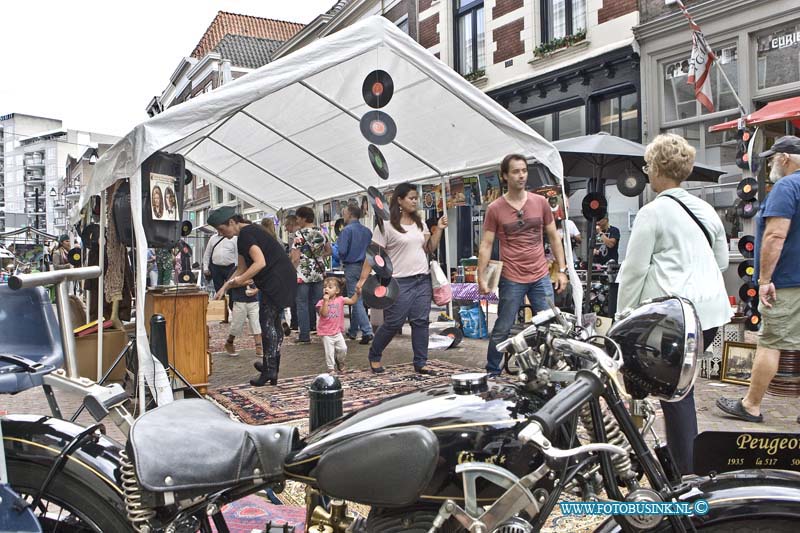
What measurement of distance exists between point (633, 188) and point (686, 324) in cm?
775

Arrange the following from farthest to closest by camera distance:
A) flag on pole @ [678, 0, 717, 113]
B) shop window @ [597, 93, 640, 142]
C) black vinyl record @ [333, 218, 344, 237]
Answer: shop window @ [597, 93, 640, 142], black vinyl record @ [333, 218, 344, 237], flag on pole @ [678, 0, 717, 113]

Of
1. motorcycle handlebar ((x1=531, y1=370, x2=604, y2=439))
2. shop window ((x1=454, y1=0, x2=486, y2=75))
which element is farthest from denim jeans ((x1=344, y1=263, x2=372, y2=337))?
shop window ((x1=454, y1=0, x2=486, y2=75))

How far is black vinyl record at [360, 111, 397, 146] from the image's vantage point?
7.78m

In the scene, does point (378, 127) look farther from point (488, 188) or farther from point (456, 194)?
point (456, 194)

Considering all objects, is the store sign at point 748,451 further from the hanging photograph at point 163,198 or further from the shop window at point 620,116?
the shop window at point 620,116

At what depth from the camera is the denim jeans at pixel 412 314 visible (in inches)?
246

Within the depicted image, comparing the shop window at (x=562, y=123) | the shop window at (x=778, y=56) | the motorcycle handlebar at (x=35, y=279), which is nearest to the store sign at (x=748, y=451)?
the motorcycle handlebar at (x=35, y=279)

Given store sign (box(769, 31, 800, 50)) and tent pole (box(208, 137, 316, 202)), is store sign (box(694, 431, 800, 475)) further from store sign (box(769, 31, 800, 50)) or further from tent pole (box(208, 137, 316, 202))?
store sign (box(769, 31, 800, 50))

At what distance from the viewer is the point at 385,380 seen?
6.16 meters

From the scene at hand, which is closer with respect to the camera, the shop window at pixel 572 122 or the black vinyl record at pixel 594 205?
the black vinyl record at pixel 594 205

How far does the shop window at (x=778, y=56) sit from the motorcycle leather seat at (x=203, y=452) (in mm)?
10901

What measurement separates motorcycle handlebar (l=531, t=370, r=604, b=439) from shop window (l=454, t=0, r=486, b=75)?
50.9 ft

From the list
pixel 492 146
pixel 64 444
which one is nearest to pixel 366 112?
pixel 492 146

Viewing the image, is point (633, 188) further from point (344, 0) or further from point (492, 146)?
point (344, 0)
